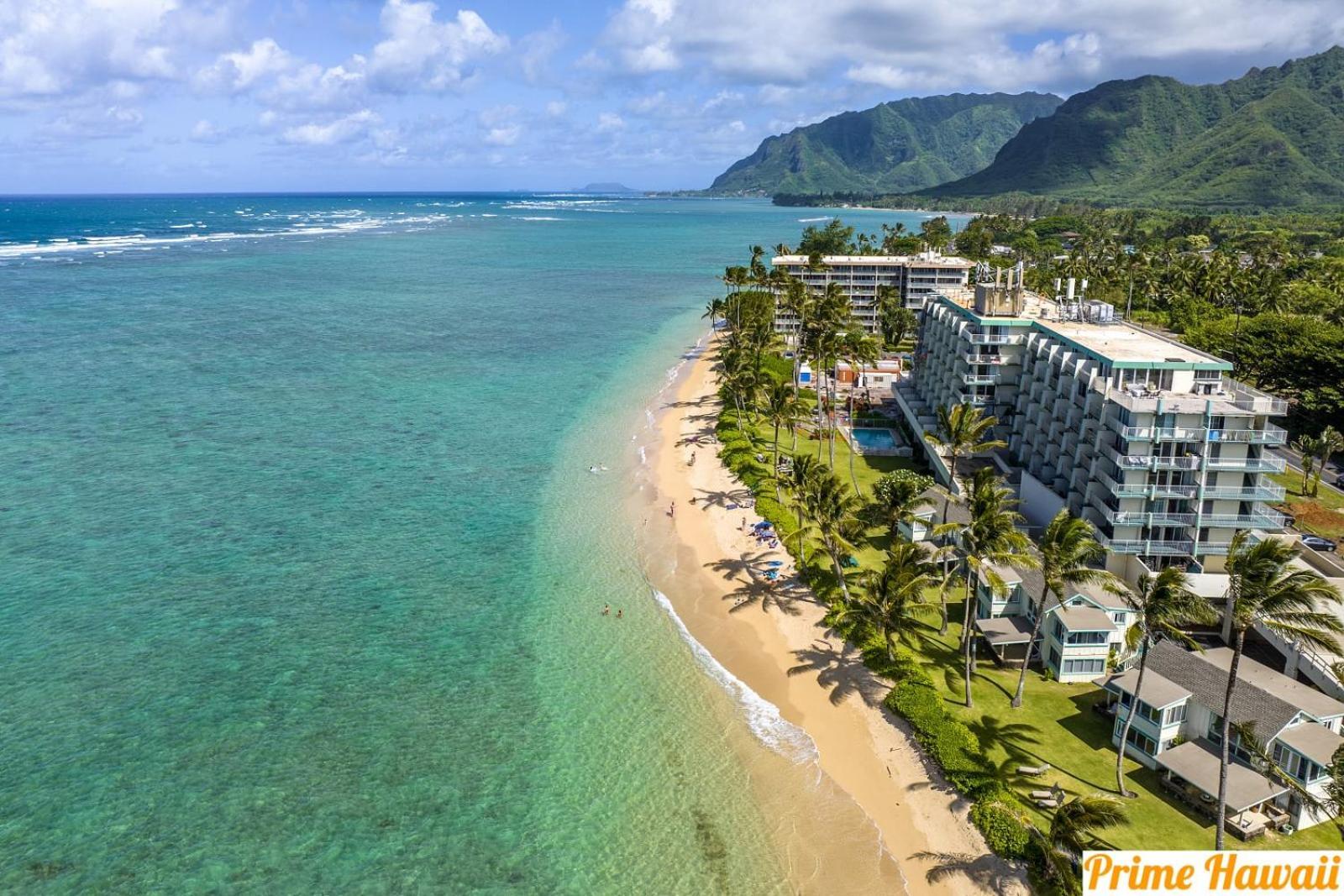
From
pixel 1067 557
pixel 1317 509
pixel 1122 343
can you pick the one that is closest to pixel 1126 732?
pixel 1067 557

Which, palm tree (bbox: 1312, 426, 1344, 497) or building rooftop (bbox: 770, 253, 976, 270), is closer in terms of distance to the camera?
palm tree (bbox: 1312, 426, 1344, 497)

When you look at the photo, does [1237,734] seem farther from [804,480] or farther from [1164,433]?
[804,480]

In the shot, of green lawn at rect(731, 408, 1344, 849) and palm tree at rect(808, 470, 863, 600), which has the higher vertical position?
palm tree at rect(808, 470, 863, 600)

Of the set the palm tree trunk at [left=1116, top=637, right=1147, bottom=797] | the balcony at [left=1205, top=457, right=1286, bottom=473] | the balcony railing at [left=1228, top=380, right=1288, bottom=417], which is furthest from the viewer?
the balcony at [left=1205, top=457, right=1286, bottom=473]

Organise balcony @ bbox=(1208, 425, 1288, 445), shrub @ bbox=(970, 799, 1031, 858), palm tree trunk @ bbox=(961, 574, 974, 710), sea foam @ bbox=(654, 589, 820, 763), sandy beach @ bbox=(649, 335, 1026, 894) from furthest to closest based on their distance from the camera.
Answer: balcony @ bbox=(1208, 425, 1288, 445), palm tree trunk @ bbox=(961, 574, 974, 710), sea foam @ bbox=(654, 589, 820, 763), sandy beach @ bbox=(649, 335, 1026, 894), shrub @ bbox=(970, 799, 1031, 858)

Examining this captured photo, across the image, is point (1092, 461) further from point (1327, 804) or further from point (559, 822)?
point (559, 822)

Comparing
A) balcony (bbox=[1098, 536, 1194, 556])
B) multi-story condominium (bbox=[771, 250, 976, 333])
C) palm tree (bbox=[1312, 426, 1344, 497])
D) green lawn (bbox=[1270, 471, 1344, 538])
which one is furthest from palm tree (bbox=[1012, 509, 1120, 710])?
multi-story condominium (bbox=[771, 250, 976, 333])

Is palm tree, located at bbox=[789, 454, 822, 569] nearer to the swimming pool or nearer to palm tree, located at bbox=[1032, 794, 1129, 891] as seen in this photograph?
palm tree, located at bbox=[1032, 794, 1129, 891]

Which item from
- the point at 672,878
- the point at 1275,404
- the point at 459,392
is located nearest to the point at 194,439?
the point at 459,392
